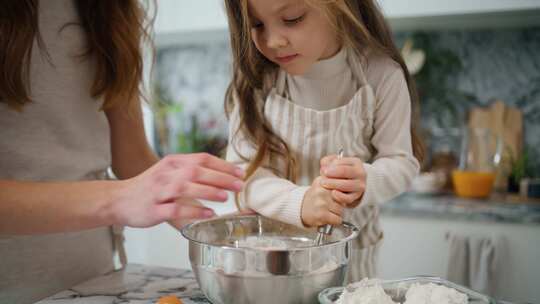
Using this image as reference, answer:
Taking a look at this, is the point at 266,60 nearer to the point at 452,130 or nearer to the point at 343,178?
the point at 343,178

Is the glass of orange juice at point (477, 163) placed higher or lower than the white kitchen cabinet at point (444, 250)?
higher

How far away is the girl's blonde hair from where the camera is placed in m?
0.84

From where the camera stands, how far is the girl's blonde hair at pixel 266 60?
84cm

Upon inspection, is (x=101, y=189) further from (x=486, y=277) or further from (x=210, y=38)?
(x=210, y=38)

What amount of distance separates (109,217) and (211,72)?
7.42 ft

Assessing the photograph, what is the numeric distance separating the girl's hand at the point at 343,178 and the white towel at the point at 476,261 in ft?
3.92

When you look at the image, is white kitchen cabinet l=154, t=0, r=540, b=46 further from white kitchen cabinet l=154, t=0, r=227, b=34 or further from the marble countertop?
the marble countertop

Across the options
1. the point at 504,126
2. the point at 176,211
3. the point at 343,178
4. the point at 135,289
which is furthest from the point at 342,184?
the point at 504,126

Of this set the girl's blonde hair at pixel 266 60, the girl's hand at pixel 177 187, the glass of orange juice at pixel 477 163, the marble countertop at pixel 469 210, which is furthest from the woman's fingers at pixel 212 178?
the glass of orange juice at pixel 477 163

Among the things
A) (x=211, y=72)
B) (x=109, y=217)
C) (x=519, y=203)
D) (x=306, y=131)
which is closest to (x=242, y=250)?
(x=109, y=217)

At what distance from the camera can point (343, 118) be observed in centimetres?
93

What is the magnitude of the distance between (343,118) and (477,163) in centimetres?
153

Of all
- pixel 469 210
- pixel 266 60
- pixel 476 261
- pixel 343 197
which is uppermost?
pixel 266 60

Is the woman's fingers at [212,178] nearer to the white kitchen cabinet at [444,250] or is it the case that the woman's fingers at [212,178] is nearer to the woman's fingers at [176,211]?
the woman's fingers at [176,211]
